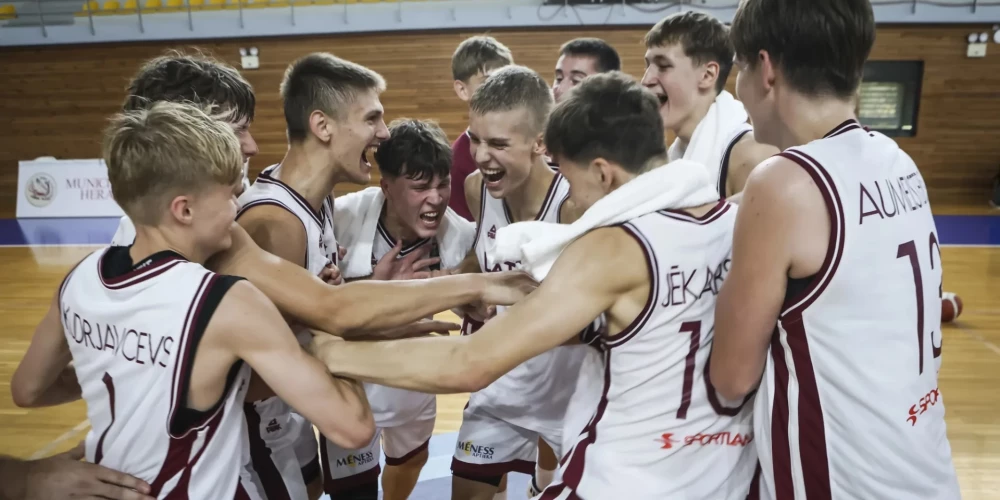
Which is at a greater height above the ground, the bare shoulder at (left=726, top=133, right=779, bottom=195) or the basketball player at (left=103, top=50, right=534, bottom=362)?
the bare shoulder at (left=726, top=133, right=779, bottom=195)

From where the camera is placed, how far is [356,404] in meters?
2.10

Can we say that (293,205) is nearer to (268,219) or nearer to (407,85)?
(268,219)

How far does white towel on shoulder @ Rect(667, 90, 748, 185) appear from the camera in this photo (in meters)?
3.35

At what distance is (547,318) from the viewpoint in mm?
1930

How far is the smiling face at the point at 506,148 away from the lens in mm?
3363

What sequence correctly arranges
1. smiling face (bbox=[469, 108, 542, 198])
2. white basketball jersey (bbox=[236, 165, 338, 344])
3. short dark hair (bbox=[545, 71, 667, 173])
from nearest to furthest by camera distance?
1. short dark hair (bbox=[545, 71, 667, 173])
2. white basketball jersey (bbox=[236, 165, 338, 344])
3. smiling face (bbox=[469, 108, 542, 198])

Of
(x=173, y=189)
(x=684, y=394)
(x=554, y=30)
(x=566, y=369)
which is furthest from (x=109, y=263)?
(x=554, y=30)

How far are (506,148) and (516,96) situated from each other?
253 mm

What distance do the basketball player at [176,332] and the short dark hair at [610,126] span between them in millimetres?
974

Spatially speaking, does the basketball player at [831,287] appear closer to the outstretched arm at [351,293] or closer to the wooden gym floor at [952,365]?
the outstretched arm at [351,293]

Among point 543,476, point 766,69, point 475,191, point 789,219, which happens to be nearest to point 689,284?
point 789,219

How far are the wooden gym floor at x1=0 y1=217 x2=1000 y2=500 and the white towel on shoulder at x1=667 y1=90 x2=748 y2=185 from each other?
2.60 meters

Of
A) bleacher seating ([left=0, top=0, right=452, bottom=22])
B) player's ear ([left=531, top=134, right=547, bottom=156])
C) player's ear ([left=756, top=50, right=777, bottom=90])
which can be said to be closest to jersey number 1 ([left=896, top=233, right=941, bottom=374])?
player's ear ([left=756, top=50, right=777, bottom=90])

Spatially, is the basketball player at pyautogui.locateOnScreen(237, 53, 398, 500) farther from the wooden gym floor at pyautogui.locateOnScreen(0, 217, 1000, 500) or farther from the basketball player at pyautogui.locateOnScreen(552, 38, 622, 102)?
the basketball player at pyautogui.locateOnScreen(552, 38, 622, 102)
